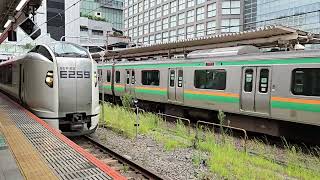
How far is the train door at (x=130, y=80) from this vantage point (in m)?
17.8

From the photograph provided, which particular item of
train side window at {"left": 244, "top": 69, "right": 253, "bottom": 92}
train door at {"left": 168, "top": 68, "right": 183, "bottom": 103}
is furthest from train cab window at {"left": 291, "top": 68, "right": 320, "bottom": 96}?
train door at {"left": 168, "top": 68, "right": 183, "bottom": 103}

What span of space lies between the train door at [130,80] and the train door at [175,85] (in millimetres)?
3432

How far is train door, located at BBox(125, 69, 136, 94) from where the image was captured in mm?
17781

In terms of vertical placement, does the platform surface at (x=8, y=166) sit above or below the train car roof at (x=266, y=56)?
below

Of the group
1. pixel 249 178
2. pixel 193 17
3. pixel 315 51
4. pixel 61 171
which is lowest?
pixel 249 178

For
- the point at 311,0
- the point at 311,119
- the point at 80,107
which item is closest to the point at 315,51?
the point at 311,119

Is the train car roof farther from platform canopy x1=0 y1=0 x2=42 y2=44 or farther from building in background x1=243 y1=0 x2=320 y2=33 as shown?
building in background x1=243 y1=0 x2=320 y2=33

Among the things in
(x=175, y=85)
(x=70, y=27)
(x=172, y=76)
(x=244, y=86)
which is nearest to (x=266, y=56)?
(x=244, y=86)

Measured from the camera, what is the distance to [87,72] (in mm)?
9000

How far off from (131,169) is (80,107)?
2.65 meters

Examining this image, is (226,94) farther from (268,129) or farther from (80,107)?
(80,107)

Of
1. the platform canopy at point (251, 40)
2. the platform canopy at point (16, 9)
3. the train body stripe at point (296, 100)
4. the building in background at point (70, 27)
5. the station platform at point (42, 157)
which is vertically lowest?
the station platform at point (42, 157)

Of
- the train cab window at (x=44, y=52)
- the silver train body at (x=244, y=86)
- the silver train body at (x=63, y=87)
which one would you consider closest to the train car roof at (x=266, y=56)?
the silver train body at (x=244, y=86)

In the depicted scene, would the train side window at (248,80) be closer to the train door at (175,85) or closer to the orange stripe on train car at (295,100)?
the orange stripe on train car at (295,100)
